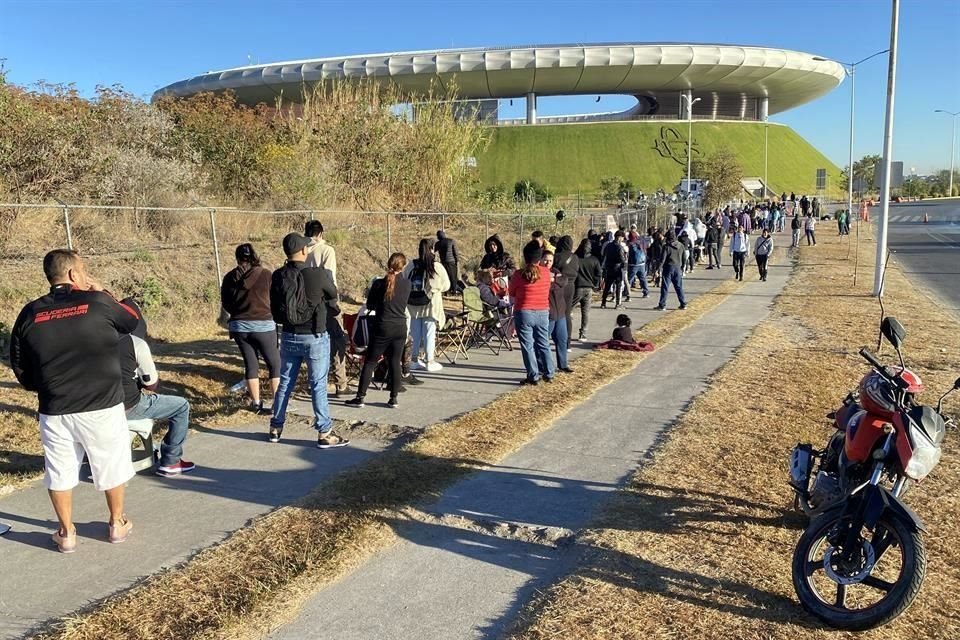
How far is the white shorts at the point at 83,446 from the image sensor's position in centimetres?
383

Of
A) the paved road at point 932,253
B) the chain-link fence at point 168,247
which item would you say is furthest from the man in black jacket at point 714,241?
the paved road at point 932,253

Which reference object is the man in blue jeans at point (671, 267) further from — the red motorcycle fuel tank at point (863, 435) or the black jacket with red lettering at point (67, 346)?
the black jacket with red lettering at point (67, 346)

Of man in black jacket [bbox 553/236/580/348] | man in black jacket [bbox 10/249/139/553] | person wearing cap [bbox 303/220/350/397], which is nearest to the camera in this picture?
man in black jacket [bbox 10/249/139/553]

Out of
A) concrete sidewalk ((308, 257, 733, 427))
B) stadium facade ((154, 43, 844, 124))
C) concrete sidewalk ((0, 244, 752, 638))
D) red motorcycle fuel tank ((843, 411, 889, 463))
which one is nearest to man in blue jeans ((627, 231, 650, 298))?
concrete sidewalk ((308, 257, 733, 427))

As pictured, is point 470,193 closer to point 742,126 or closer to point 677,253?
point 677,253

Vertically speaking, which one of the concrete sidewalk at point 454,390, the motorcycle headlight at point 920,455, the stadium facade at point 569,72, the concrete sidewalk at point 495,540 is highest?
the stadium facade at point 569,72

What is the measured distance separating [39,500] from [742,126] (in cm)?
10419

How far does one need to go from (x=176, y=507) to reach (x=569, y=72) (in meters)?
93.1

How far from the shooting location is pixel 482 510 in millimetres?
4574

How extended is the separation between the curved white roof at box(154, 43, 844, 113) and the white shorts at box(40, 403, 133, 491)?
85223mm

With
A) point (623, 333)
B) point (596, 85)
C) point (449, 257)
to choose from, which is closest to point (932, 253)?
point (449, 257)

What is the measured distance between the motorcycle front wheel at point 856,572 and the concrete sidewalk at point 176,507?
127 inches

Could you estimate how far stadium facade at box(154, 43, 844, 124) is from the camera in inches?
3479

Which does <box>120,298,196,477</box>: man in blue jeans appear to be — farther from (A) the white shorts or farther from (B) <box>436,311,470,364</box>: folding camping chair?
(B) <box>436,311,470,364</box>: folding camping chair
